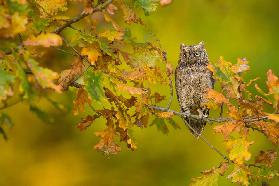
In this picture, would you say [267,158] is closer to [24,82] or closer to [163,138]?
[24,82]

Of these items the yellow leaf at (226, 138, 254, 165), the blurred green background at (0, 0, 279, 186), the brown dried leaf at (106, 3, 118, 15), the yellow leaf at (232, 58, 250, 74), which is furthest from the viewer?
the blurred green background at (0, 0, 279, 186)

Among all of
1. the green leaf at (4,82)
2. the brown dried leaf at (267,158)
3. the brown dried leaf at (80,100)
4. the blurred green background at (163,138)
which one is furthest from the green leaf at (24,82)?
the blurred green background at (163,138)

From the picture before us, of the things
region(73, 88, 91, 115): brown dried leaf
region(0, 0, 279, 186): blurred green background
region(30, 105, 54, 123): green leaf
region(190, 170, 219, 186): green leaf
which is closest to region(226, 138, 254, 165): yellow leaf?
region(190, 170, 219, 186): green leaf

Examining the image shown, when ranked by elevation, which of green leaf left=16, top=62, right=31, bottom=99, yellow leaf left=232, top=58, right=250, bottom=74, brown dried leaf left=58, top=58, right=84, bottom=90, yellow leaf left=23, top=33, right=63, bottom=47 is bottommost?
yellow leaf left=232, top=58, right=250, bottom=74

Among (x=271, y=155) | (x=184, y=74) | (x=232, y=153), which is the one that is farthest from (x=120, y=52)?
(x=271, y=155)

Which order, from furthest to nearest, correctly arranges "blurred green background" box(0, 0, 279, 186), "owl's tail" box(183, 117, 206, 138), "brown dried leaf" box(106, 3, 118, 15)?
"blurred green background" box(0, 0, 279, 186), "owl's tail" box(183, 117, 206, 138), "brown dried leaf" box(106, 3, 118, 15)

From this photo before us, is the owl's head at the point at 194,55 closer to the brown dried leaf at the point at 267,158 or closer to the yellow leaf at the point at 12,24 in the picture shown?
the brown dried leaf at the point at 267,158

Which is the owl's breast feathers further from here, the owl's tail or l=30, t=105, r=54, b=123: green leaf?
l=30, t=105, r=54, b=123: green leaf

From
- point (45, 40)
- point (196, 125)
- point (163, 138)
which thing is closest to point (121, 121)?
point (196, 125)
